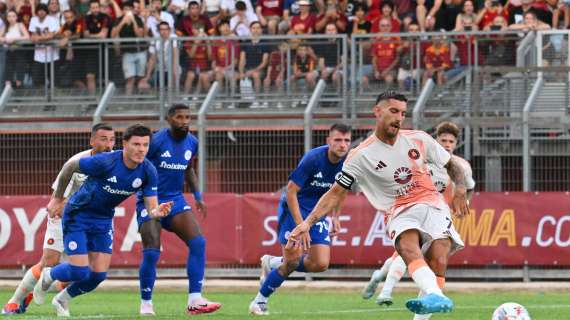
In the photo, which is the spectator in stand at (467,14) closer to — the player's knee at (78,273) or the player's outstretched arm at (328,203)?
the player's knee at (78,273)

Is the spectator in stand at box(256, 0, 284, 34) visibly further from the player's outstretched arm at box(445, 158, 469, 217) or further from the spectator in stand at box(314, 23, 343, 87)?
the player's outstretched arm at box(445, 158, 469, 217)

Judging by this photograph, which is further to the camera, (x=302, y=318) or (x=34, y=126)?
(x=34, y=126)

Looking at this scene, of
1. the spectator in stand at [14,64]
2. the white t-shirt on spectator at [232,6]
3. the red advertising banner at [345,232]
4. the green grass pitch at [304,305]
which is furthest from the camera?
the white t-shirt on spectator at [232,6]

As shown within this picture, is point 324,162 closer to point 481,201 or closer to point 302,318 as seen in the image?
point 302,318

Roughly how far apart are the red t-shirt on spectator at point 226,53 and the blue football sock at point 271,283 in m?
8.04

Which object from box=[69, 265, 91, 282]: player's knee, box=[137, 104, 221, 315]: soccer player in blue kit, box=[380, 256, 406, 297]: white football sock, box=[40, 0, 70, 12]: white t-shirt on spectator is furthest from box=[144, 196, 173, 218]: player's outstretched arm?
box=[40, 0, 70, 12]: white t-shirt on spectator

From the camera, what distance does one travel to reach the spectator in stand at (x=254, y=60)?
23.3m

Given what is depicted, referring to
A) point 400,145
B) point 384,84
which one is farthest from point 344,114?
point 400,145

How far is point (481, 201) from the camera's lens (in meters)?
22.2

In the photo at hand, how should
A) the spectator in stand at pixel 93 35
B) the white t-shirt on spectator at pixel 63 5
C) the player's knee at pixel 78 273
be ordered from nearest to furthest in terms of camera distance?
the player's knee at pixel 78 273 < the spectator in stand at pixel 93 35 < the white t-shirt on spectator at pixel 63 5

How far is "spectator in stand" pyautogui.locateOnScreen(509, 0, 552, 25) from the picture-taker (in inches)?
934

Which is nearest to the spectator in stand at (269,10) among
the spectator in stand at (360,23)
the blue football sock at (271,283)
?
the spectator in stand at (360,23)

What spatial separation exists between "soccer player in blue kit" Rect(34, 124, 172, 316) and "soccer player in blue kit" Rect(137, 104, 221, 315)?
1.82 feet

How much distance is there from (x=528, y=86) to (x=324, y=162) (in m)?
7.34
